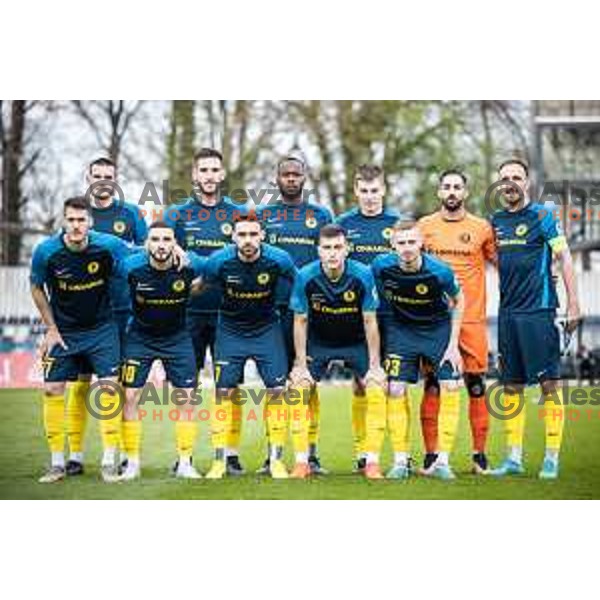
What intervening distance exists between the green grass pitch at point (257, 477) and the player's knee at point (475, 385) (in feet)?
0.44

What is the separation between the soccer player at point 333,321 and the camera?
862cm

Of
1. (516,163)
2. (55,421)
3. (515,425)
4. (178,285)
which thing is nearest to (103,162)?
(178,285)

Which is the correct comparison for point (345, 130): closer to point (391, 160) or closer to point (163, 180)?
point (391, 160)

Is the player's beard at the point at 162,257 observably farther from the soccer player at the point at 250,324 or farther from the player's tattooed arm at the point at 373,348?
the player's tattooed arm at the point at 373,348

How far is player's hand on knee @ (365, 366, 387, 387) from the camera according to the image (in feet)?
28.4

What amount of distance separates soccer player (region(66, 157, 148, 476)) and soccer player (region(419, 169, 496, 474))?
1.71 metres

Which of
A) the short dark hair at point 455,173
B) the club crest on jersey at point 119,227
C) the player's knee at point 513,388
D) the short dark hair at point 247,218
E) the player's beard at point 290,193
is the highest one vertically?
the short dark hair at point 455,173

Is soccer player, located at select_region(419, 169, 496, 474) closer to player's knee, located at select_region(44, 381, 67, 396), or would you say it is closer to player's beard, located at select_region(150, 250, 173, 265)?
player's beard, located at select_region(150, 250, 173, 265)

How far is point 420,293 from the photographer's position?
341 inches

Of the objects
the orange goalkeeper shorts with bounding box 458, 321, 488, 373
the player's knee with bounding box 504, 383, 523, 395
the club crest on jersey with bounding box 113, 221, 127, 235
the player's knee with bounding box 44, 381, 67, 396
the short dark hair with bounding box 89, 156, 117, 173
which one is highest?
the short dark hair with bounding box 89, 156, 117, 173

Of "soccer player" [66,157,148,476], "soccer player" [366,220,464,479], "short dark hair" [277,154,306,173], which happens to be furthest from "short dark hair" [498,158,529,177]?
"soccer player" [66,157,148,476]

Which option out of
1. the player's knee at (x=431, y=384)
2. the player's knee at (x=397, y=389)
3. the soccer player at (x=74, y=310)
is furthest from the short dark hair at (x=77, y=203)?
the player's knee at (x=431, y=384)
